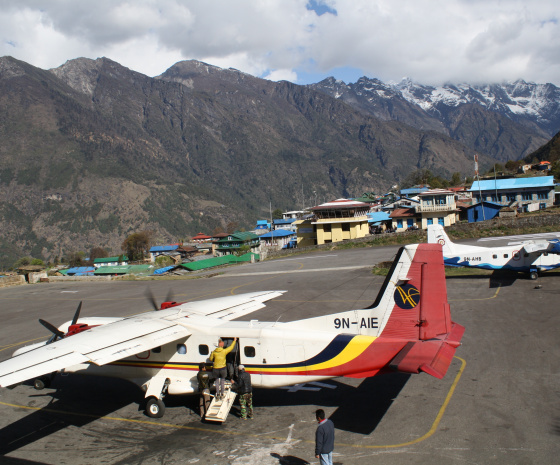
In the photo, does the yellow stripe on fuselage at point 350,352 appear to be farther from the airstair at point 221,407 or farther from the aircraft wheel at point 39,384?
the aircraft wheel at point 39,384

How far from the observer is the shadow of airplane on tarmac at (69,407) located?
1375 cm

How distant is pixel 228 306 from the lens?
722 inches

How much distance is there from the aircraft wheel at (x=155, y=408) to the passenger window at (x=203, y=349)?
2144 mm

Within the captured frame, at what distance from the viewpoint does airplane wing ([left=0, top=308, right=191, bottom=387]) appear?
10.8 m

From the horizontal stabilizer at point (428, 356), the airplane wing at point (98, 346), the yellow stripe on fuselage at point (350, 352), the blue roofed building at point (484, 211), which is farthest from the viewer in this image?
the blue roofed building at point (484, 211)

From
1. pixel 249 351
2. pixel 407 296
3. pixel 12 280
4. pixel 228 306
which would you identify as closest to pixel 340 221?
pixel 12 280

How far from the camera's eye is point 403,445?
38.2 feet

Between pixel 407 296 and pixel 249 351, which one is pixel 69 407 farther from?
pixel 407 296

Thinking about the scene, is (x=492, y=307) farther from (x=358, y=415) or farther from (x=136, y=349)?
(x=136, y=349)

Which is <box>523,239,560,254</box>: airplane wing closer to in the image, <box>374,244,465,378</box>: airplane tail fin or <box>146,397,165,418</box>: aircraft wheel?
<box>374,244,465,378</box>: airplane tail fin

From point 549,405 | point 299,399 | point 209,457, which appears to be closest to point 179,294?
point 299,399

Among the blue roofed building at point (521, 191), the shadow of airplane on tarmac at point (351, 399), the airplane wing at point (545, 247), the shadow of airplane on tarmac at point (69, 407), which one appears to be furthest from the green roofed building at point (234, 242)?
the shadow of airplane on tarmac at point (351, 399)

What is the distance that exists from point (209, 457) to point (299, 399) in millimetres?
4376

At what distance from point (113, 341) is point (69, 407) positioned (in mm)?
5197
